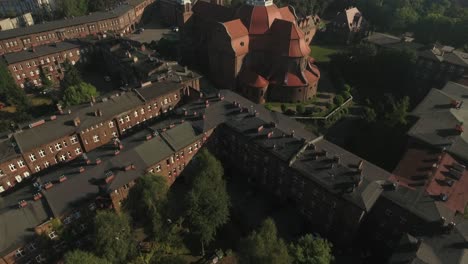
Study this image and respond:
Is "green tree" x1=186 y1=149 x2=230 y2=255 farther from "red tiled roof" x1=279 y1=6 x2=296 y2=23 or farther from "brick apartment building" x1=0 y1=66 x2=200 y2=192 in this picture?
"red tiled roof" x1=279 y1=6 x2=296 y2=23

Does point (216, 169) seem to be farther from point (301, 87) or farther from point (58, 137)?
point (301, 87)

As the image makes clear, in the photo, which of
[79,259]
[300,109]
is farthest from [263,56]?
[79,259]

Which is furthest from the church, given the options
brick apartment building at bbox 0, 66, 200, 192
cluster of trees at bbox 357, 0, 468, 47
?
cluster of trees at bbox 357, 0, 468, 47

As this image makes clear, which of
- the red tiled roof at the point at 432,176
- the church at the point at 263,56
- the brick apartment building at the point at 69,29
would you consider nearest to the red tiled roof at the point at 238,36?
the church at the point at 263,56

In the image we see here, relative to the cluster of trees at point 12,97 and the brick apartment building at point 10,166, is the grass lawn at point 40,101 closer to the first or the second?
the cluster of trees at point 12,97

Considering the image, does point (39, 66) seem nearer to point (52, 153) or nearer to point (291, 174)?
point (52, 153)

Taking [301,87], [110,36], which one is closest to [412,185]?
[301,87]
